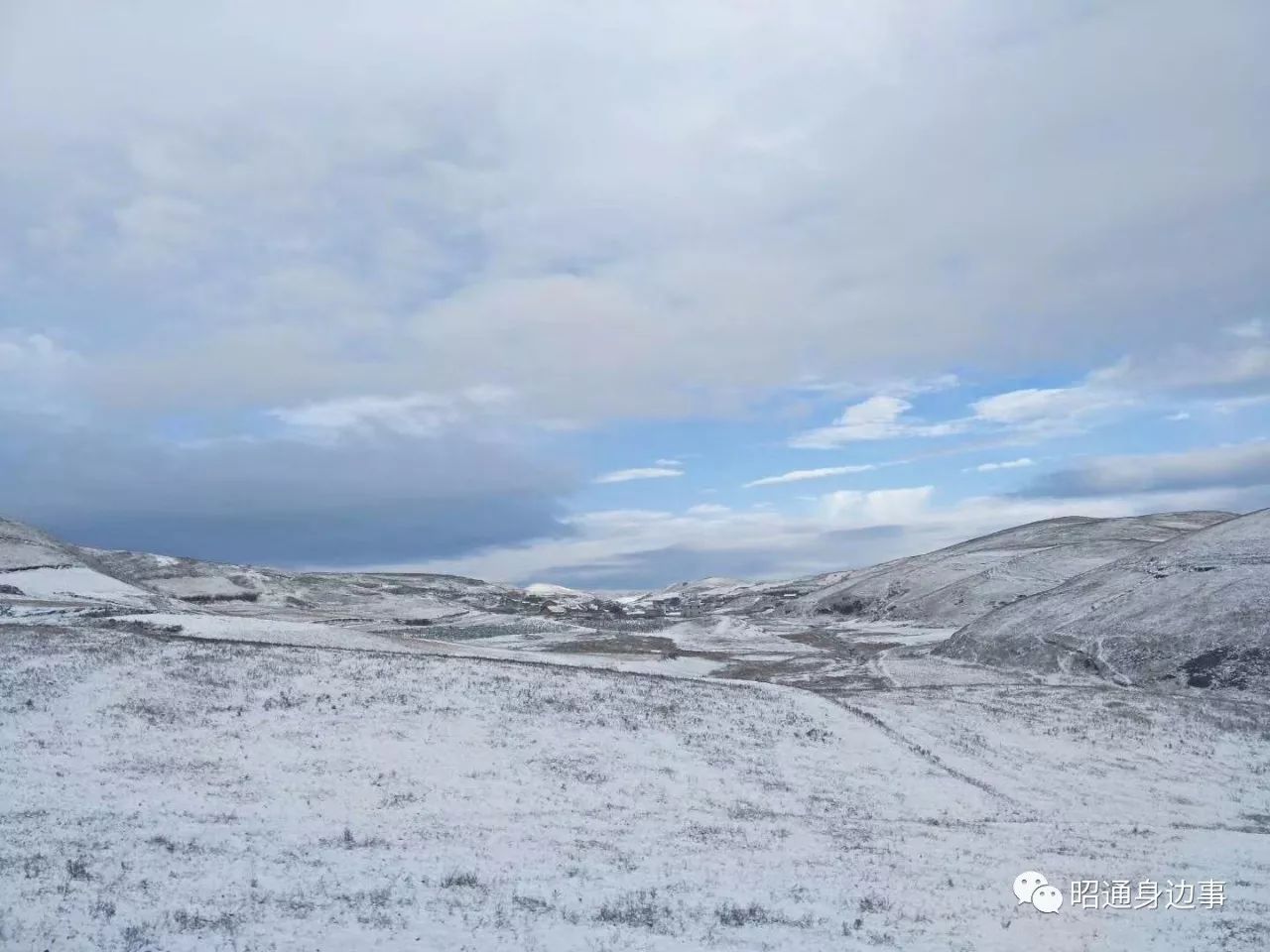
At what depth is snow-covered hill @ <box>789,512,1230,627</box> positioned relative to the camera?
4033 inches

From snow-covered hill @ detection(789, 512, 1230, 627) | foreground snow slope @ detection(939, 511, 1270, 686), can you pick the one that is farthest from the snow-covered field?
snow-covered hill @ detection(789, 512, 1230, 627)

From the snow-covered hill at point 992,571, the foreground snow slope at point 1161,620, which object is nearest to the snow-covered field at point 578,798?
the foreground snow slope at point 1161,620

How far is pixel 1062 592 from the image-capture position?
73.5m

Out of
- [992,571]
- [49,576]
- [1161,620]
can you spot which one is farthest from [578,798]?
[992,571]

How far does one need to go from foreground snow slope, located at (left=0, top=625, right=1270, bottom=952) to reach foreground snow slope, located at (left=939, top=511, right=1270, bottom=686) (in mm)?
9840

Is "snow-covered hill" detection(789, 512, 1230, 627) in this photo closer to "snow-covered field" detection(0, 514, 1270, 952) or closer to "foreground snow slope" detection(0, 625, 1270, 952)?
"snow-covered field" detection(0, 514, 1270, 952)

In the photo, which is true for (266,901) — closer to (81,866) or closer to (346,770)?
(81,866)

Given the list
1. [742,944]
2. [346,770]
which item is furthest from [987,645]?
[742,944]

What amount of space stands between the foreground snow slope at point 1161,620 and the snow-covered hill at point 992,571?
14.1 m

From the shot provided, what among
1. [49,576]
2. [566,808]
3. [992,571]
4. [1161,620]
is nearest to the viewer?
[566,808]

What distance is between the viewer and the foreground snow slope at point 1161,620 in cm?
5306

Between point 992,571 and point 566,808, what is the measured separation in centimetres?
9807

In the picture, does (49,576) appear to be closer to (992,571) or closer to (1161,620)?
(1161,620)

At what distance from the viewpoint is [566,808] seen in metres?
24.5
